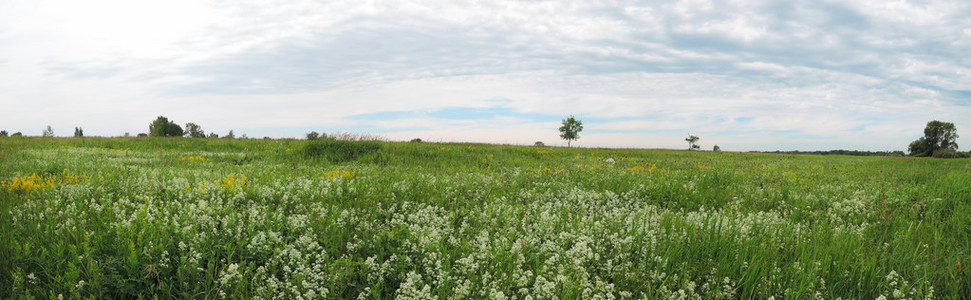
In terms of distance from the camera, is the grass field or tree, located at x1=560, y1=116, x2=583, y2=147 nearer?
the grass field

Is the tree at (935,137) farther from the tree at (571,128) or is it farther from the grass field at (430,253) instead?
the grass field at (430,253)

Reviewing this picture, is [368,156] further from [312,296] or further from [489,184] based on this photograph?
[312,296]

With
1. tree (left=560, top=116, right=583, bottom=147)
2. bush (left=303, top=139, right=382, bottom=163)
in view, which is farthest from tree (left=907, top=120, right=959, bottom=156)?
bush (left=303, top=139, right=382, bottom=163)

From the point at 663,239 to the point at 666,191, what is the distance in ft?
13.3

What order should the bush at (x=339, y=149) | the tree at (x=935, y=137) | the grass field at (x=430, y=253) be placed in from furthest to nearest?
the tree at (x=935, y=137), the bush at (x=339, y=149), the grass field at (x=430, y=253)

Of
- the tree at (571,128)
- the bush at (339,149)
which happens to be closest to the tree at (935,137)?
the tree at (571,128)

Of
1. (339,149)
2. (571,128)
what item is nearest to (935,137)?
(571,128)

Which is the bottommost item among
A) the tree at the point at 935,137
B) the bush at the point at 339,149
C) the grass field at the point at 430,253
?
the grass field at the point at 430,253

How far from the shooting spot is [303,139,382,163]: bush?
1379 cm

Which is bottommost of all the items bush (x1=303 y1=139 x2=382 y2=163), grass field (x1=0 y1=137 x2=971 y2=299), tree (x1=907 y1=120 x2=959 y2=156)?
grass field (x1=0 y1=137 x2=971 y2=299)

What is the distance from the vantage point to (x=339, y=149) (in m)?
14.7

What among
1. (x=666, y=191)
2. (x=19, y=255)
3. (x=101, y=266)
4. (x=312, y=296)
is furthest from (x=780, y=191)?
(x=19, y=255)

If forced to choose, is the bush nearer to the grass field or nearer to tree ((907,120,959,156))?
the grass field

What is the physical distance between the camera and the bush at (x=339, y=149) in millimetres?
13789
